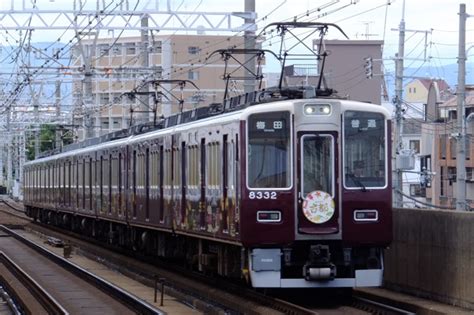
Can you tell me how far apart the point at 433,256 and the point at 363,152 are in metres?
1.59

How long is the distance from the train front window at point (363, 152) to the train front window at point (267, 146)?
80cm

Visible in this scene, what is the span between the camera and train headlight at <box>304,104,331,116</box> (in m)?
14.2

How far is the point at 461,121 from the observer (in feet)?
80.8

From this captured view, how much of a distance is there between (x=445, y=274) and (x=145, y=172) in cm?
962

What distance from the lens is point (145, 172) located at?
875 inches

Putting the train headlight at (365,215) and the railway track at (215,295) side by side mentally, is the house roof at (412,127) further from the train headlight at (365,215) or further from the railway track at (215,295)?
the train headlight at (365,215)

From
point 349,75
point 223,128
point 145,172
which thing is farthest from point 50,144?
point 223,128

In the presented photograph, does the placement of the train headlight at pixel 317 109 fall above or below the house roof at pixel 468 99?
below

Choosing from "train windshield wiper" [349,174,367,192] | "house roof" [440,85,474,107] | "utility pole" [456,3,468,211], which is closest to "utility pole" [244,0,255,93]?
"utility pole" [456,3,468,211]

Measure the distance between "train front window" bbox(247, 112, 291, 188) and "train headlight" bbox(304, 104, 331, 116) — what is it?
0.25 m

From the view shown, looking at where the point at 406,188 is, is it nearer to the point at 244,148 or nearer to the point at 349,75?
the point at 349,75

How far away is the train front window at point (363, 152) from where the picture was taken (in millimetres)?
14242

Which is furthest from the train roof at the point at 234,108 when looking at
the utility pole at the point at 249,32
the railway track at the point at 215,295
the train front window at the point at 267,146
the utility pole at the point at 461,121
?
the utility pole at the point at 461,121

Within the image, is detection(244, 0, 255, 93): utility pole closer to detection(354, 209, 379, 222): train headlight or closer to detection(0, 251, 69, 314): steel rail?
detection(0, 251, 69, 314): steel rail
